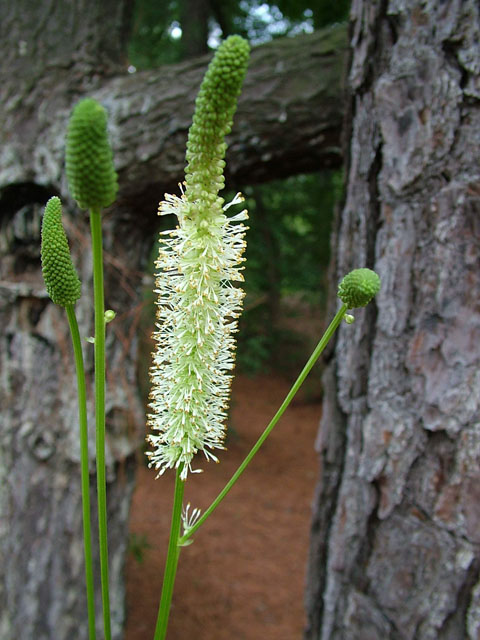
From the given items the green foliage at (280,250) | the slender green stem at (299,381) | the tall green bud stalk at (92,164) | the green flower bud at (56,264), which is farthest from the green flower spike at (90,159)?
the green foliage at (280,250)

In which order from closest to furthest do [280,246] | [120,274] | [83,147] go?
[83,147] → [120,274] → [280,246]

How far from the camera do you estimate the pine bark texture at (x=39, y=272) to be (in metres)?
1.83

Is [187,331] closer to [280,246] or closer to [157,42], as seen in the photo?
[157,42]

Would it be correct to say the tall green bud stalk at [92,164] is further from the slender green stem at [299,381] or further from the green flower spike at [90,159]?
the slender green stem at [299,381]

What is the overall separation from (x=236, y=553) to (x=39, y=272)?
2.42 m

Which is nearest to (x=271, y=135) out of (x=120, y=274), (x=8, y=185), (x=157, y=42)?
(x=120, y=274)

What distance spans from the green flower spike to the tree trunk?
3.33 feet

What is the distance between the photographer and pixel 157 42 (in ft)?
16.0

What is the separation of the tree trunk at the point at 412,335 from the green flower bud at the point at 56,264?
0.95 meters

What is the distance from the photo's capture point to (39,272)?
1.92m

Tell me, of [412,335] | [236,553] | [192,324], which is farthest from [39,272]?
[236,553]

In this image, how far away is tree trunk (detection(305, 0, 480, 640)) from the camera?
126cm

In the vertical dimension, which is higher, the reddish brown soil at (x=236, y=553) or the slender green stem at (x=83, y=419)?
the slender green stem at (x=83, y=419)

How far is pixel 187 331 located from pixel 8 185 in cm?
149
